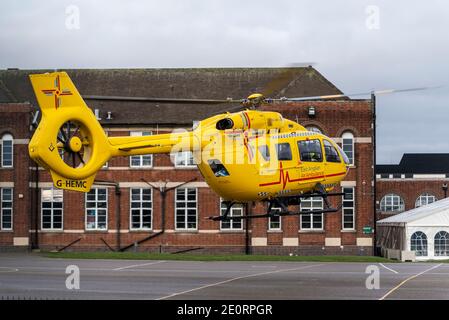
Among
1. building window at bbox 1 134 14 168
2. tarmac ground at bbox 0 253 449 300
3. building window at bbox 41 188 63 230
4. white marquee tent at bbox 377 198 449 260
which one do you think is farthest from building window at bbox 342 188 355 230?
building window at bbox 1 134 14 168

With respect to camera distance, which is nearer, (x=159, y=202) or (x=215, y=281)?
(x=215, y=281)

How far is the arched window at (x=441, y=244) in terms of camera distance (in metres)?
56.1

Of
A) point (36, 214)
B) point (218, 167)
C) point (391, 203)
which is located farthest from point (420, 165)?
point (218, 167)

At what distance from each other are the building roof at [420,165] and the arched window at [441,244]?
5573cm

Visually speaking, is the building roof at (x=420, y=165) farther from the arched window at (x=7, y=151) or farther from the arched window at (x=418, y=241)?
the arched window at (x=7, y=151)

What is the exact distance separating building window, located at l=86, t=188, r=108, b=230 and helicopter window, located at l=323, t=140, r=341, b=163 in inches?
1203

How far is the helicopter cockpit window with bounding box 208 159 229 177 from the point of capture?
3150cm

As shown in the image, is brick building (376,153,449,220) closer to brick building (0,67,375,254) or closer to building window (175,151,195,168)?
brick building (0,67,375,254)

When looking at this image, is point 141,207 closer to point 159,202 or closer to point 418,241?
point 159,202

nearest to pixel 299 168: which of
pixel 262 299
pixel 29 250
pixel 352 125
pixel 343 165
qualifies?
pixel 343 165

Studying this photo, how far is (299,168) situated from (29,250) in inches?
1303

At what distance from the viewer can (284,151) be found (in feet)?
105

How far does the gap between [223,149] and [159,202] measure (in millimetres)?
30801
